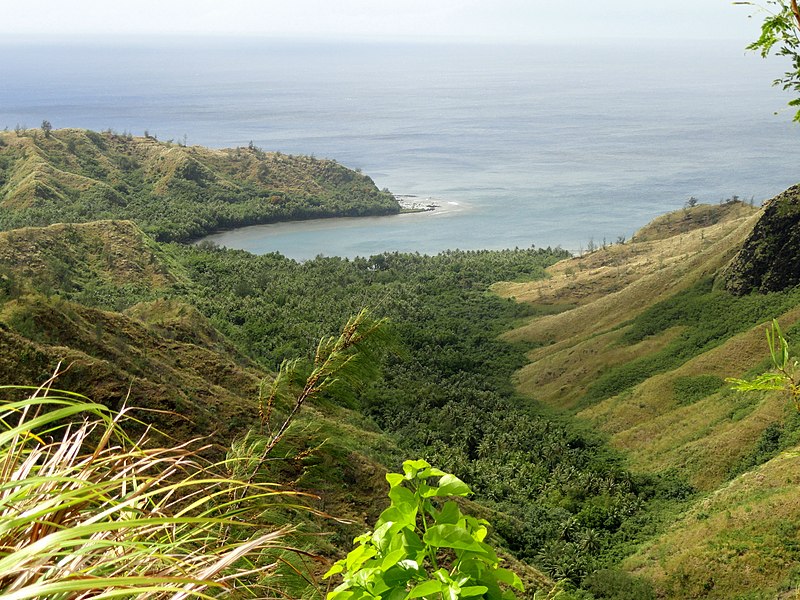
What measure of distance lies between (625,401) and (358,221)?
69237 mm

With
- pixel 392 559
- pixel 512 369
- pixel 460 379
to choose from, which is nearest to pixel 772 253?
pixel 512 369

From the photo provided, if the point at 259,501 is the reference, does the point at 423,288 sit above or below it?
below

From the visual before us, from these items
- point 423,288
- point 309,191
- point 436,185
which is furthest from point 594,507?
point 436,185

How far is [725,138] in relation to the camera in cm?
15650

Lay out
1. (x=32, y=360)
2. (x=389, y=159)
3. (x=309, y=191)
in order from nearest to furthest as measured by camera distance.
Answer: (x=32, y=360) < (x=309, y=191) < (x=389, y=159)

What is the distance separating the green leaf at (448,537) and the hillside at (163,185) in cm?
6506

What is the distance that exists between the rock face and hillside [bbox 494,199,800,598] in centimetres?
11

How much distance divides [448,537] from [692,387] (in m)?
34.3

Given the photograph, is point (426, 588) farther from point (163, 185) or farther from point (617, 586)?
point (163, 185)

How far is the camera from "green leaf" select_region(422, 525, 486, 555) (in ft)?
6.21

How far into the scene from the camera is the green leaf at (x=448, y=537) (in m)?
1.89

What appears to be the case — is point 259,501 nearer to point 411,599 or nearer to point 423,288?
point 411,599

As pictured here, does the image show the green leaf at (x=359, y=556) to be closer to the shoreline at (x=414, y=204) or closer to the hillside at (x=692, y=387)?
the hillside at (x=692, y=387)

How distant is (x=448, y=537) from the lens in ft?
6.27
